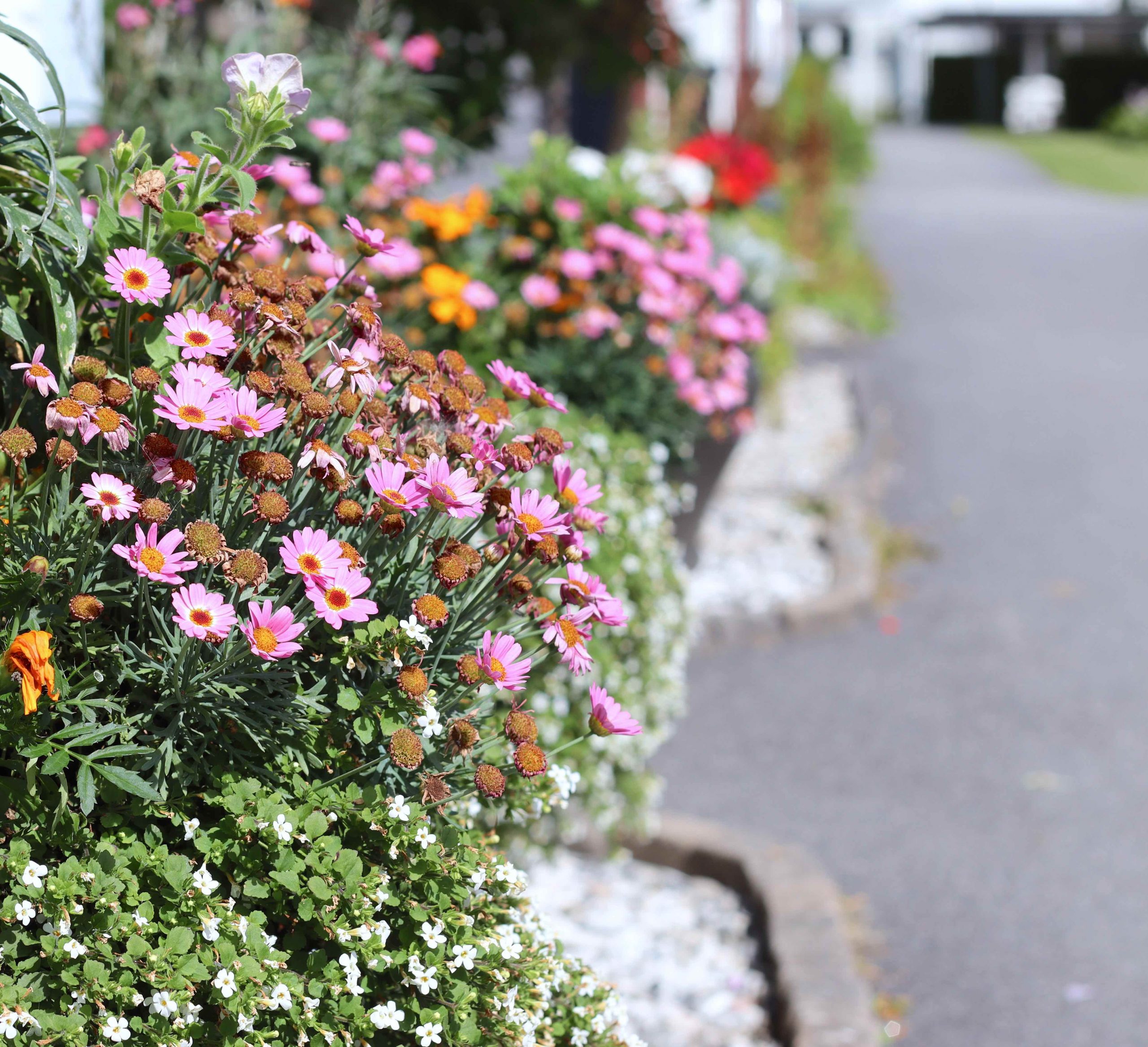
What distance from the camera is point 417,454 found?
1.74 meters

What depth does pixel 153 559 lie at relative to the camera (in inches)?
55.1

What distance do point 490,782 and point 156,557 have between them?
0.46 m

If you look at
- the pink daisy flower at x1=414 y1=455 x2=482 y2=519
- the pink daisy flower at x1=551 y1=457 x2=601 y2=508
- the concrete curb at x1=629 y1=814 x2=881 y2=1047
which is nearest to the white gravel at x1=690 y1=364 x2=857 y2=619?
the concrete curb at x1=629 y1=814 x2=881 y2=1047

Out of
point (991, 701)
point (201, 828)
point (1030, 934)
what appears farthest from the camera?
point (991, 701)

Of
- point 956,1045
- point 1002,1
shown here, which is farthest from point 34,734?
point 1002,1

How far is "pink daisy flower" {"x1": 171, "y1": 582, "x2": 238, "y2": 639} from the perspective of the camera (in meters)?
1.38

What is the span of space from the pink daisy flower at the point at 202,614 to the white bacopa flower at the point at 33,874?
0.30m

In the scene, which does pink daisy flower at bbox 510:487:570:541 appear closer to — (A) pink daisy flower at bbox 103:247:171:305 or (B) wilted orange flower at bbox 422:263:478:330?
(A) pink daisy flower at bbox 103:247:171:305

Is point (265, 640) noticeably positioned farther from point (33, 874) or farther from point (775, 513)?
point (775, 513)

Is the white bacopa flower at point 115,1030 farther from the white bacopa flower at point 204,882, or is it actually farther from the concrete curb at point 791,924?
the concrete curb at point 791,924

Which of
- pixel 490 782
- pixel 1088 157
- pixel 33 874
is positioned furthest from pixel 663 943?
pixel 1088 157

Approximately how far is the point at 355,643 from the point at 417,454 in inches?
11.2

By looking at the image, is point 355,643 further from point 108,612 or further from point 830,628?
point 830,628

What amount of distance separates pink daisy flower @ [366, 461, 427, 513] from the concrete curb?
5.28 ft
